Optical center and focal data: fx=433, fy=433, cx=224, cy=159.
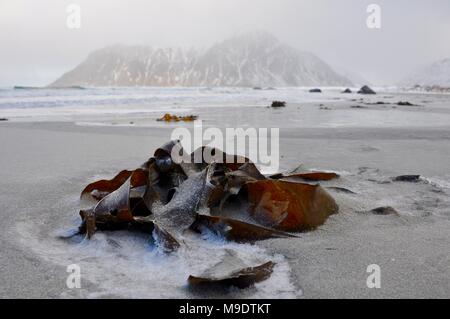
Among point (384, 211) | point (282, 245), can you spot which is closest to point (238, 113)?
point (384, 211)

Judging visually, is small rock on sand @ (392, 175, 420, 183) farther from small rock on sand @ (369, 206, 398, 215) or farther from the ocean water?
the ocean water

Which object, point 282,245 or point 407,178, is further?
point 407,178

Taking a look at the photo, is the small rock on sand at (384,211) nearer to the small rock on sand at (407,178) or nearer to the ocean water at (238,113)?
the small rock on sand at (407,178)

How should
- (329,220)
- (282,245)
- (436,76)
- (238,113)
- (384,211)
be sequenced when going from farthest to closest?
(436,76) → (238,113) → (384,211) → (329,220) → (282,245)

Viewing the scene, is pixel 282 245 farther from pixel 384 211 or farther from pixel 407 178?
pixel 407 178

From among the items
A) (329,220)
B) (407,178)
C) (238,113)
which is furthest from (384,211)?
(238,113)

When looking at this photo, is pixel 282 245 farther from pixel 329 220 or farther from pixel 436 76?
pixel 436 76

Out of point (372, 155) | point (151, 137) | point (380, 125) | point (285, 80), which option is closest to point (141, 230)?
point (372, 155)

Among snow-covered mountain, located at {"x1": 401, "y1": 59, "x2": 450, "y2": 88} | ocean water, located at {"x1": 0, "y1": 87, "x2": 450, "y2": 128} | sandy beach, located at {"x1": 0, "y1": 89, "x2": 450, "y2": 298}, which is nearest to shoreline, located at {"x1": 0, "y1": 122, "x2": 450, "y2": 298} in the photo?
sandy beach, located at {"x1": 0, "y1": 89, "x2": 450, "y2": 298}

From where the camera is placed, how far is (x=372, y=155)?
4.32 m

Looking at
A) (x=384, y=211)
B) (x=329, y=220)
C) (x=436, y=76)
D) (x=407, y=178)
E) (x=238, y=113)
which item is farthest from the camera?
(x=436, y=76)

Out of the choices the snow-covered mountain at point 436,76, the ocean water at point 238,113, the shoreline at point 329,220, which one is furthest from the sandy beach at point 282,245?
the snow-covered mountain at point 436,76
